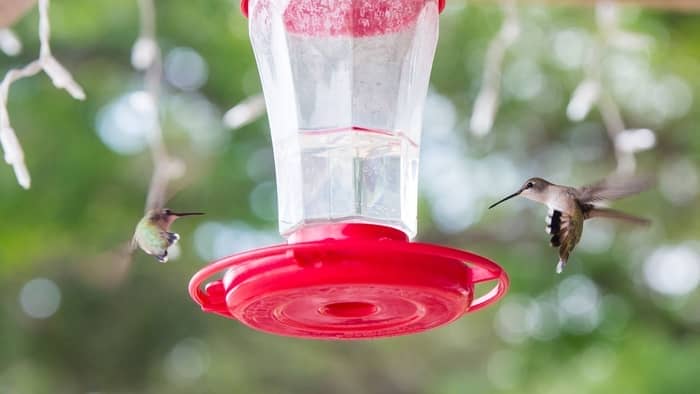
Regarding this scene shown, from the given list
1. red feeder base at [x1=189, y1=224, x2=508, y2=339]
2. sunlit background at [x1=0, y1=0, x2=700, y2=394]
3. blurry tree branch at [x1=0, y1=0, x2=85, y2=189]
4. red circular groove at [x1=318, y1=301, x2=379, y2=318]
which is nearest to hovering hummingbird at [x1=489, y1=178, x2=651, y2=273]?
red feeder base at [x1=189, y1=224, x2=508, y2=339]

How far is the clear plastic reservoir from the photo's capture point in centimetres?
292

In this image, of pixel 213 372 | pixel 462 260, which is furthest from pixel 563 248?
pixel 213 372

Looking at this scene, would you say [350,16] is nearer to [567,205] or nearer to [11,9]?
[11,9]

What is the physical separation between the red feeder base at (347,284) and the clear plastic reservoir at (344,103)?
0.24m

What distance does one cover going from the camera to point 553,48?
23.7 ft

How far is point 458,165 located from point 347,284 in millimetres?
5170

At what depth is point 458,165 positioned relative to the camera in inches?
293

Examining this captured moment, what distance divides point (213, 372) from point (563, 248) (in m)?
4.92

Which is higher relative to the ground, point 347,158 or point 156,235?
point 347,158

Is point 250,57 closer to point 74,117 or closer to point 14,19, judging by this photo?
point 74,117

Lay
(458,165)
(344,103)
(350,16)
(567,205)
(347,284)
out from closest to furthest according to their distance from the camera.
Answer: (347,284) → (350,16) → (344,103) → (567,205) → (458,165)

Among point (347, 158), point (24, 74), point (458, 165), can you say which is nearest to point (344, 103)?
point (347, 158)

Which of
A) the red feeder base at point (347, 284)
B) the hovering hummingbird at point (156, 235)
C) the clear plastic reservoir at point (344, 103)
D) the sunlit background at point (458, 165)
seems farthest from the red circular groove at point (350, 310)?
the sunlit background at point (458, 165)

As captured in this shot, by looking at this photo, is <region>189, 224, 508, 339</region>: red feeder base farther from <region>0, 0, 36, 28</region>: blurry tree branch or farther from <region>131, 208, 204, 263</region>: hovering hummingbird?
<region>0, 0, 36, 28</region>: blurry tree branch
